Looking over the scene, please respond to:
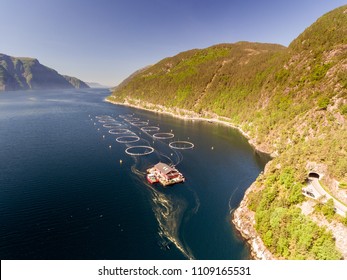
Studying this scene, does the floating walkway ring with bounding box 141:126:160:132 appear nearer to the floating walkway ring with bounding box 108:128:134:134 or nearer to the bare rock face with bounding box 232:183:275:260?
the floating walkway ring with bounding box 108:128:134:134

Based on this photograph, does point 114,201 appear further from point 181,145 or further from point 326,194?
point 181,145

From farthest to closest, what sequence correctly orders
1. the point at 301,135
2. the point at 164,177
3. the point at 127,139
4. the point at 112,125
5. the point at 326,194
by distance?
the point at 112,125, the point at 127,139, the point at 301,135, the point at 164,177, the point at 326,194

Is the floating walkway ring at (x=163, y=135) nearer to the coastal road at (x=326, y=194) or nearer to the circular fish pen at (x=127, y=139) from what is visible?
the circular fish pen at (x=127, y=139)

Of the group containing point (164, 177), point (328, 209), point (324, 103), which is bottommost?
point (164, 177)

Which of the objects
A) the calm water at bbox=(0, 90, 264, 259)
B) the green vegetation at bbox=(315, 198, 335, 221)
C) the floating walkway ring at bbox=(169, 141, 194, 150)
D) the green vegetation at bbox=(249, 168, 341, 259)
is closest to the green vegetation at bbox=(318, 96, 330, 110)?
the calm water at bbox=(0, 90, 264, 259)

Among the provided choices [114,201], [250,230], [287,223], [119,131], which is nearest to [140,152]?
[114,201]

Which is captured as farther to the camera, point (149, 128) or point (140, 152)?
point (149, 128)

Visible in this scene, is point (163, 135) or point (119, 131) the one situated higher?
point (163, 135)

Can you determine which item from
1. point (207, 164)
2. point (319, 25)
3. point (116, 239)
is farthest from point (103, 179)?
point (319, 25)
